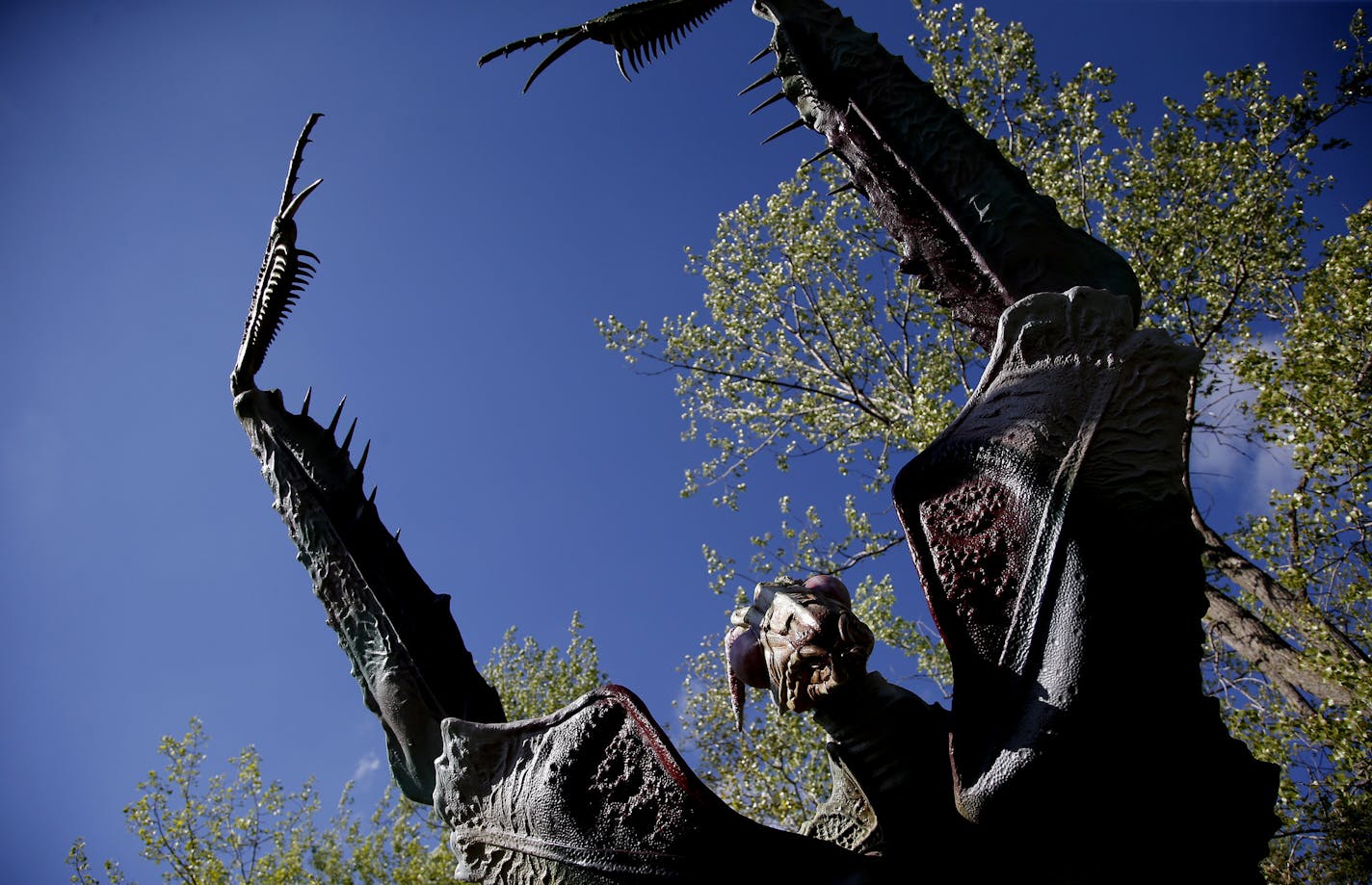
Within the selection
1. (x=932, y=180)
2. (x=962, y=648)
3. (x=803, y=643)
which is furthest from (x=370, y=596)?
(x=932, y=180)

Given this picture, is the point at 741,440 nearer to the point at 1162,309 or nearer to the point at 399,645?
the point at 1162,309

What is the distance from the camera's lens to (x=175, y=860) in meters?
13.2

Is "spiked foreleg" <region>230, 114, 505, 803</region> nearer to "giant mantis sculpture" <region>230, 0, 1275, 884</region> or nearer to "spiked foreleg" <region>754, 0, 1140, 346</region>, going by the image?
"giant mantis sculpture" <region>230, 0, 1275, 884</region>

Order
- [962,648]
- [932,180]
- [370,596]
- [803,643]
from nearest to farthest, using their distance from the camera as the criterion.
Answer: [962,648]
[803,643]
[932,180]
[370,596]

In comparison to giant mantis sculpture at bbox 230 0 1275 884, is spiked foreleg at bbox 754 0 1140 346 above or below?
above

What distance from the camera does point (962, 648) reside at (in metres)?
2.31

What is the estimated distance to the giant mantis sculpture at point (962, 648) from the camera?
2094 mm

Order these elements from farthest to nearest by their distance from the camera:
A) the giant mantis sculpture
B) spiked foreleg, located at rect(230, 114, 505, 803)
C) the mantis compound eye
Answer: spiked foreleg, located at rect(230, 114, 505, 803) → the mantis compound eye → the giant mantis sculpture

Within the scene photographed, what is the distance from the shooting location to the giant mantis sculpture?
6.87ft

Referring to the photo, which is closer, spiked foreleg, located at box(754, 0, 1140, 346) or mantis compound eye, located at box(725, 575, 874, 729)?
mantis compound eye, located at box(725, 575, 874, 729)

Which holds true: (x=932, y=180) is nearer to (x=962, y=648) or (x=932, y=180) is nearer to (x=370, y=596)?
(x=962, y=648)

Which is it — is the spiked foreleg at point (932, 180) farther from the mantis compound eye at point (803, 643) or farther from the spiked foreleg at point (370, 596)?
the spiked foreleg at point (370, 596)

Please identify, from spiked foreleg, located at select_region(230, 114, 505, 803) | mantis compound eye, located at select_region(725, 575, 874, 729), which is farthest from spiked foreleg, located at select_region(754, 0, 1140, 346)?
spiked foreleg, located at select_region(230, 114, 505, 803)

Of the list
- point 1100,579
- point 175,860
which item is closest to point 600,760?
point 1100,579
